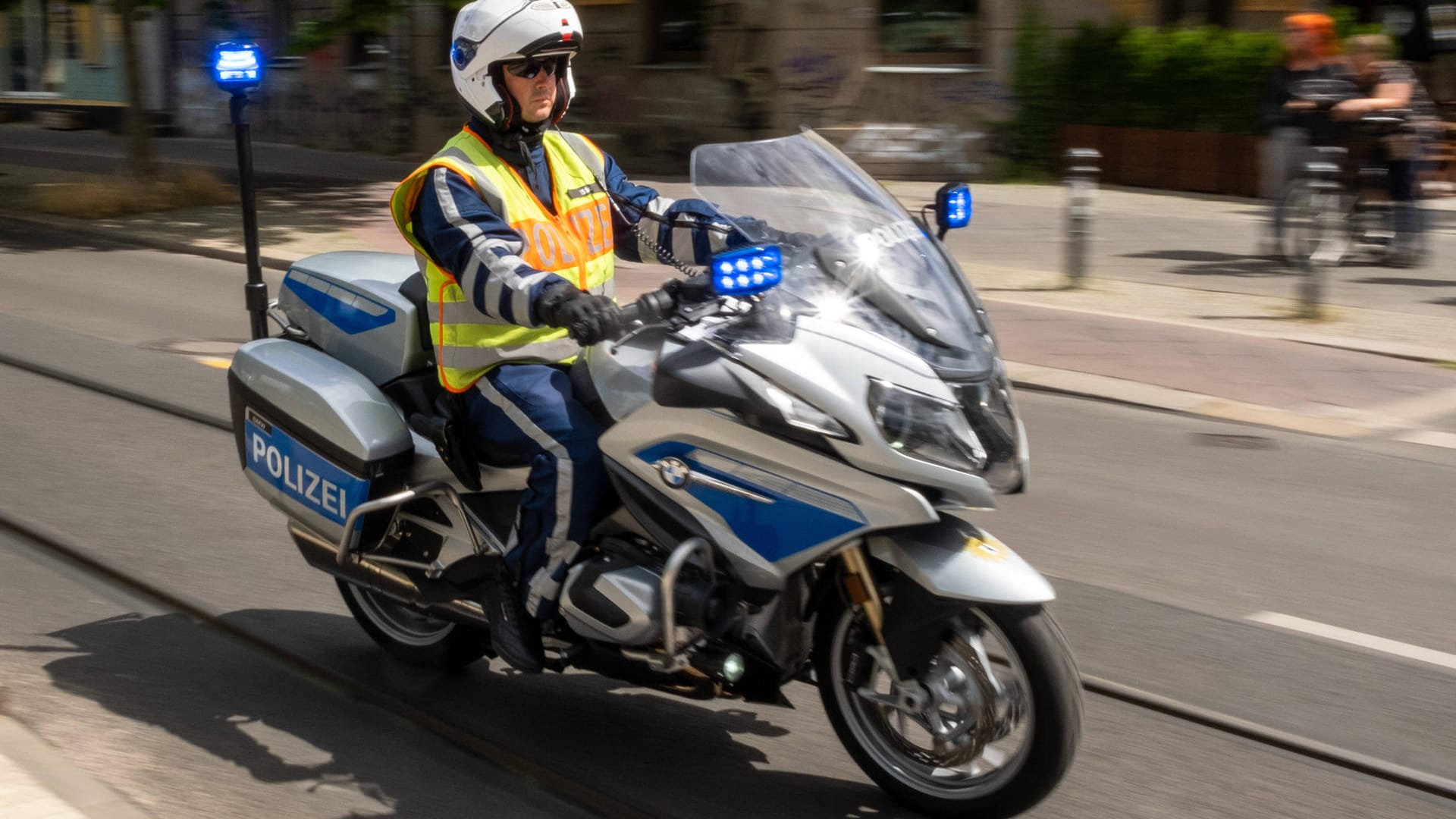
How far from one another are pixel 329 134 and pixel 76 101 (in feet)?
24.7

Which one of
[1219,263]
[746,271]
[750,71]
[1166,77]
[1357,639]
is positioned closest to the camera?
[746,271]

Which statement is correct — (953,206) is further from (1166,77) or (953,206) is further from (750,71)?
(750,71)

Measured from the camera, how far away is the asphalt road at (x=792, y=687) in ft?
12.0

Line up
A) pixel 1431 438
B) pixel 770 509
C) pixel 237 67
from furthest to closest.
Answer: pixel 237 67
pixel 1431 438
pixel 770 509

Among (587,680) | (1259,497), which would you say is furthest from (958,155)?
(587,680)

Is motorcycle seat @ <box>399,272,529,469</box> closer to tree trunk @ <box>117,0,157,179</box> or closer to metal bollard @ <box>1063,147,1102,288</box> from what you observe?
metal bollard @ <box>1063,147,1102,288</box>

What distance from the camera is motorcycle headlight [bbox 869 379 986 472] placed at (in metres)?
3.10

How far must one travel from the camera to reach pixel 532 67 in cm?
359

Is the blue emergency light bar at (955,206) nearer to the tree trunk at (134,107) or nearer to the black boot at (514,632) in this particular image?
the black boot at (514,632)

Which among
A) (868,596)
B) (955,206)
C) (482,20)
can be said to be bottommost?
(868,596)

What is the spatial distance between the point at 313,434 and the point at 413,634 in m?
0.64

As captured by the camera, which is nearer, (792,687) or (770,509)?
(770,509)

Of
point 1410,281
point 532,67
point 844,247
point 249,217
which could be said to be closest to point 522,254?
point 532,67

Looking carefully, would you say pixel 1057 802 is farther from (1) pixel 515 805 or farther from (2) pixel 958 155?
(2) pixel 958 155
